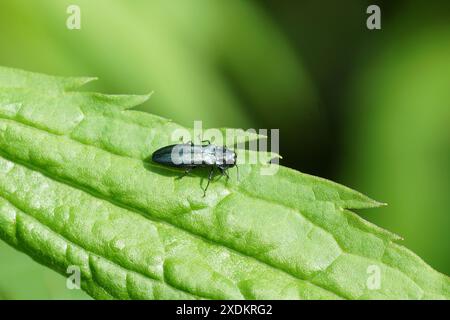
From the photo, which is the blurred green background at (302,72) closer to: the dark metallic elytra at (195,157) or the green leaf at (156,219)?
the dark metallic elytra at (195,157)

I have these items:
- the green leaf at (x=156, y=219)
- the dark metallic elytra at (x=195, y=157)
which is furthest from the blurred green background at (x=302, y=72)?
the green leaf at (x=156, y=219)

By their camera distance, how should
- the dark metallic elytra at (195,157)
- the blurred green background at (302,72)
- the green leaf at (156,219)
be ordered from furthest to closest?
the blurred green background at (302,72) → the dark metallic elytra at (195,157) → the green leaf at (156,219)

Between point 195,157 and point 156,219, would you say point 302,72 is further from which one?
point 156,219

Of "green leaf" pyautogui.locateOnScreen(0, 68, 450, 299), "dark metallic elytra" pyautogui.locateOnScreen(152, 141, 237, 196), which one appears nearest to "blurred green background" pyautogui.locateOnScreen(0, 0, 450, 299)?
"dark metallic elytra" pyautogui.locateOnScreen(152, 141, 237, 196)

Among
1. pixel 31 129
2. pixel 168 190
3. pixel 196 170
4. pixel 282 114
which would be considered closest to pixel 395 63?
pixel 282 114

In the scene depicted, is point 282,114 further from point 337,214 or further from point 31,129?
point 31,129

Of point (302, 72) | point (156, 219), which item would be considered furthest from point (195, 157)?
point (302, 72)
